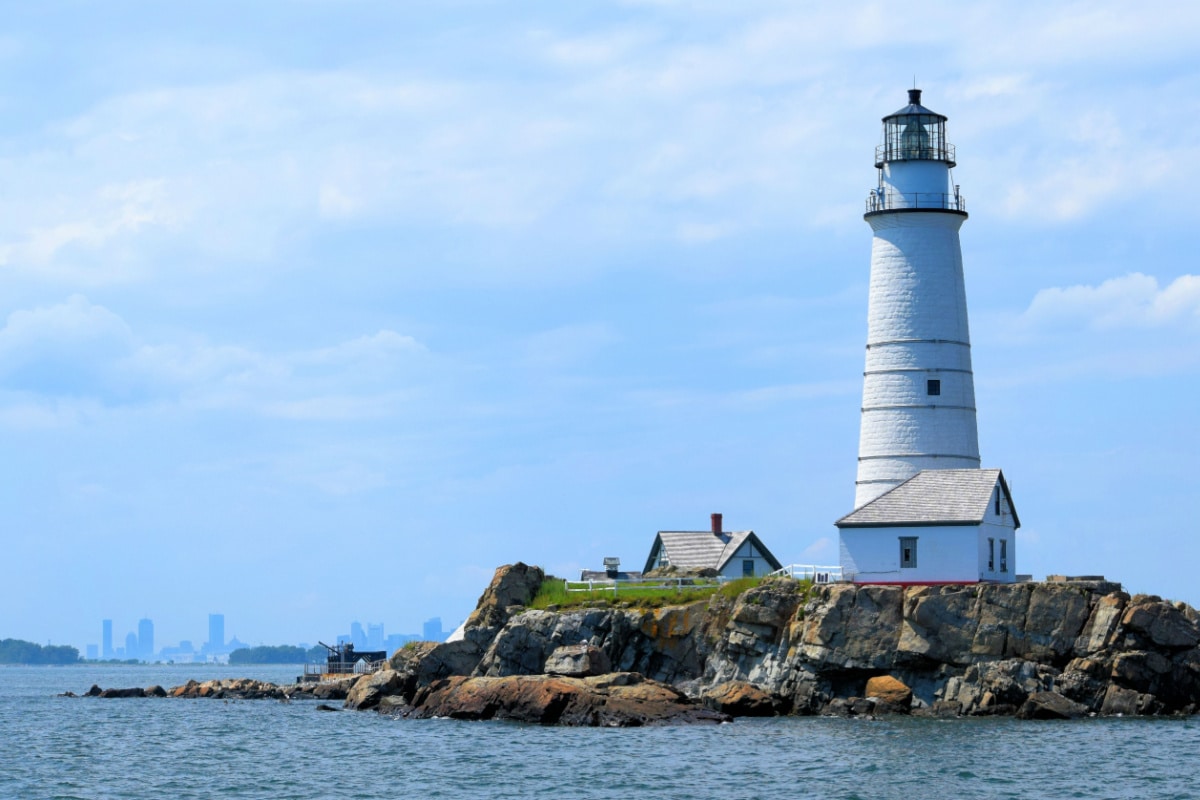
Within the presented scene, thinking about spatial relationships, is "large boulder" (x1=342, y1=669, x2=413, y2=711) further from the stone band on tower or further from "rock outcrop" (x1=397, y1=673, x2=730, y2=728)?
the stone band on tower

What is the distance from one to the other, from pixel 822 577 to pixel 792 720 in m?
5.81

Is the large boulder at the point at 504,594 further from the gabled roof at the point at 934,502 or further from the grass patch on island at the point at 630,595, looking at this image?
the gabled roof at the point at 934,502

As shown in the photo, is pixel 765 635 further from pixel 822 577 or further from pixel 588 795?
pixel 588 795

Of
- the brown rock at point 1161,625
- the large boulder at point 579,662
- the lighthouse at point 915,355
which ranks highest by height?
the lighthouse at point 915,355

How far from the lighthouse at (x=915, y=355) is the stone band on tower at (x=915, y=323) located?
33 millimetres

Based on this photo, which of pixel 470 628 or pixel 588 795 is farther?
pixel 470 628

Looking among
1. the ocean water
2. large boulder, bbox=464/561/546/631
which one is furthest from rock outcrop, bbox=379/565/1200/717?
large boulder, bbox=464/561/546/631

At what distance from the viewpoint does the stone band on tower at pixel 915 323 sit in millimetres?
52156

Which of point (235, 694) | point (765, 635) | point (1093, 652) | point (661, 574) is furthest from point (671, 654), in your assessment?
point (235, 694)

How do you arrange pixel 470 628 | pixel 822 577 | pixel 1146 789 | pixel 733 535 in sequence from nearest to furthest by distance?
pixel 1146 789
pixel 822 577
pixel 470 628
pixel 733 535

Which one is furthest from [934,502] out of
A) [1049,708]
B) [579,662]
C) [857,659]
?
[579,662]

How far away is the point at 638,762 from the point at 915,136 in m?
25.4

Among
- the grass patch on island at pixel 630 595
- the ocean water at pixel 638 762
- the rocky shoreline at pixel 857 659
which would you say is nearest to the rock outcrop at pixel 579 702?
the rocky shoreline at pixel 857 659

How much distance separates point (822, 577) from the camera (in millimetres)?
50281
